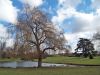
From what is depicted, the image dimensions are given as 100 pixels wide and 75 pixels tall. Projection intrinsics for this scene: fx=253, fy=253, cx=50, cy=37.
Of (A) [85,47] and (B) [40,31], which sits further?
(A) [85,47]

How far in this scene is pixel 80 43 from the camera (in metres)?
113

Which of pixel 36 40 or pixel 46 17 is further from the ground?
pixel 46 17

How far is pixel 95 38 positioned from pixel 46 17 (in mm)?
27270

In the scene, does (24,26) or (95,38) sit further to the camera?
(95,38)

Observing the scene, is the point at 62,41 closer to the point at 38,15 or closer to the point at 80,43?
the point at 38,15

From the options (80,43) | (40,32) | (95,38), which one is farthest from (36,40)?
(80,43)

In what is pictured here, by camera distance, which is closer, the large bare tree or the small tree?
the large bare tree

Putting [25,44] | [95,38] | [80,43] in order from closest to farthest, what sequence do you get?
1. [25,44]
2. [95,38]
3. [80,43]

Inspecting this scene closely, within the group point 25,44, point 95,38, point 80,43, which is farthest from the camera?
point 80,43

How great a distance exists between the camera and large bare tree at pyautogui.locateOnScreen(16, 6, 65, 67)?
39.6 meters

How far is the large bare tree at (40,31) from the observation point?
39625 mm

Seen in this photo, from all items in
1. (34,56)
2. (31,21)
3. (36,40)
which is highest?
(31,21)

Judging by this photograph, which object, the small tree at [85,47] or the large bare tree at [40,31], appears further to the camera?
the small tree at [85,47]

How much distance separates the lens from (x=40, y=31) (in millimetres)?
40156
